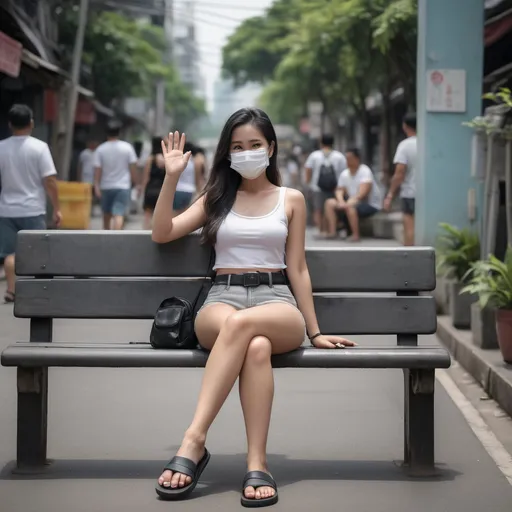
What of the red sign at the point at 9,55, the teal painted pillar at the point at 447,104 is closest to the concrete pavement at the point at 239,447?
the teal painted pillar at the point at 447,104

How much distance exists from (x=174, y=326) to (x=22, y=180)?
6.45 metres

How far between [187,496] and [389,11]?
1506 cm

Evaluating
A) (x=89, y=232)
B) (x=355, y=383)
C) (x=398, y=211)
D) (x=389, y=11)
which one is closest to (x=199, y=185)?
(x=389, y=11)

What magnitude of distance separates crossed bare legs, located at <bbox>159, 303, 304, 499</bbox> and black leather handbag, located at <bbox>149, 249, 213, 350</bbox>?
0.18 m

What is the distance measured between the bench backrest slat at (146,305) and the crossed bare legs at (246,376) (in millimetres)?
506

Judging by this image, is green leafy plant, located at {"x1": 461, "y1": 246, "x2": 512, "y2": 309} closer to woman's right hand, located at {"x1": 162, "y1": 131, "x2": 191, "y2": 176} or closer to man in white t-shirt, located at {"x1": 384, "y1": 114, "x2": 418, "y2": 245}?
woman's right hand, located at {"x1": 162, "y1": 131, "x2": 191, "y2": 176}

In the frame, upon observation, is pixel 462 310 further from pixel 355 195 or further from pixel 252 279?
pixel 355 195

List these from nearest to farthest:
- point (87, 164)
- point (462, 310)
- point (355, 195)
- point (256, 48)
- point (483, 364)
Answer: point (483, 364)
point (462, 310)
point (355, 195)
point (87, 164)
point (256, 48)

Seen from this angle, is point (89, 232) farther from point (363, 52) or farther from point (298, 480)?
point (363, 52)

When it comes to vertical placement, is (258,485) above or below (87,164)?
below

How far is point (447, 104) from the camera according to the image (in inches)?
463

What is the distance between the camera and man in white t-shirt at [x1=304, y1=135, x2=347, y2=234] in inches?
808

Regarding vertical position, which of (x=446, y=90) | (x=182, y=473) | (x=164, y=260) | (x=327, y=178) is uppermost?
(x=446, y=90)

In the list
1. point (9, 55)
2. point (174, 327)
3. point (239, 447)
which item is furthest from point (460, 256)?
point (9, 55)
